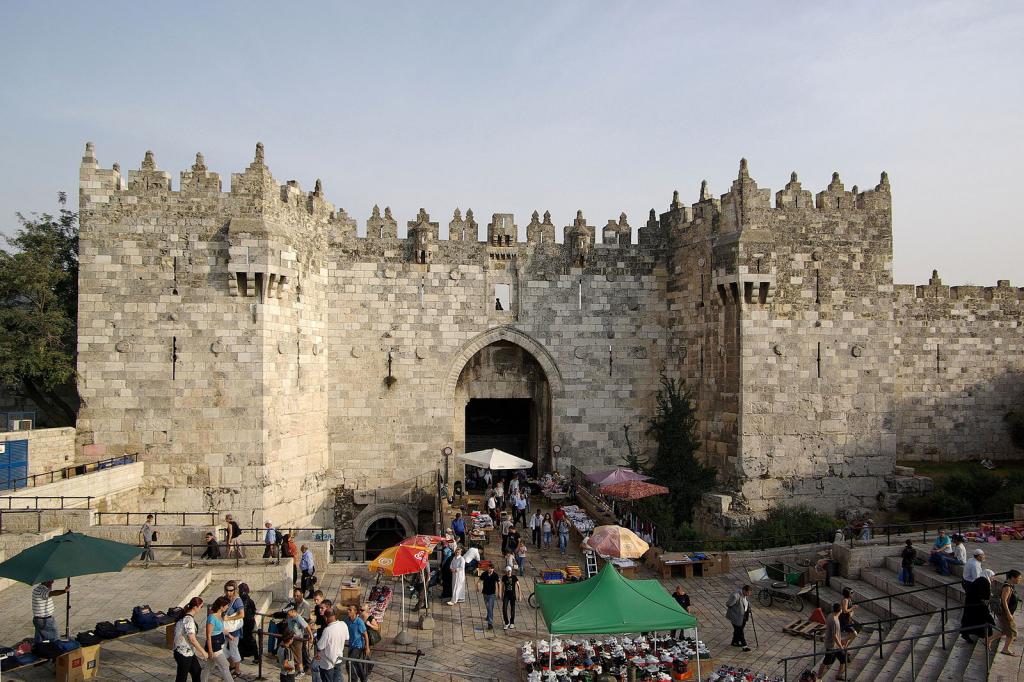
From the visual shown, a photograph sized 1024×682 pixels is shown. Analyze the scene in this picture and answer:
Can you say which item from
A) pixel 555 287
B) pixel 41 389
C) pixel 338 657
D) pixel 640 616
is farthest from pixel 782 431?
pixel 41 389

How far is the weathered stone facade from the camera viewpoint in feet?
64.5

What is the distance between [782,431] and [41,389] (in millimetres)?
21280

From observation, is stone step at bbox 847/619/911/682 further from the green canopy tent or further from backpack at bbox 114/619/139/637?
backpack at bbox 114/619/139/637

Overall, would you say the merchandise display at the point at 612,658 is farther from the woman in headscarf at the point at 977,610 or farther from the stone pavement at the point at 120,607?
the stone pavement at the point at 120,607

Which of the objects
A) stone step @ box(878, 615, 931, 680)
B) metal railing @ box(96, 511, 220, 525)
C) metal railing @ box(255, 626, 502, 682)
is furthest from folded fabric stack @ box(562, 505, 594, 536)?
metal railing @ box(96, 511, 220, 525)

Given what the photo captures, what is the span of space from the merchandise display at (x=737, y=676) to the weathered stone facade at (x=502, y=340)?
9.98m

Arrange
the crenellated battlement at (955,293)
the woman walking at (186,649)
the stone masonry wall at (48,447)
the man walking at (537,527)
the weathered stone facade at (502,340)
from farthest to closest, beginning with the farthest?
the crenellated battlement at (955,293), the weathered stone facade at (502,340), the man walking at (537,527), the stone masonry wall at (48,447), the woman walking at (186,649)

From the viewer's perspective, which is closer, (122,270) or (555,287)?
(122,270)

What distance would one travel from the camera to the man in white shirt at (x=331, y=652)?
9953mm

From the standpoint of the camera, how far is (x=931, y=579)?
1452 centimetres

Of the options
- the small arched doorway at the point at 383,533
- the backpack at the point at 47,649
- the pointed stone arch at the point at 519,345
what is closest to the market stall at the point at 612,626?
the backpack at the point at 47,649

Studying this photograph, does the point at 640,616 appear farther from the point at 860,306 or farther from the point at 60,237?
the point at 60,237

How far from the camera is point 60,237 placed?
22125 millimetres

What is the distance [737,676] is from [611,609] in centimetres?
218
